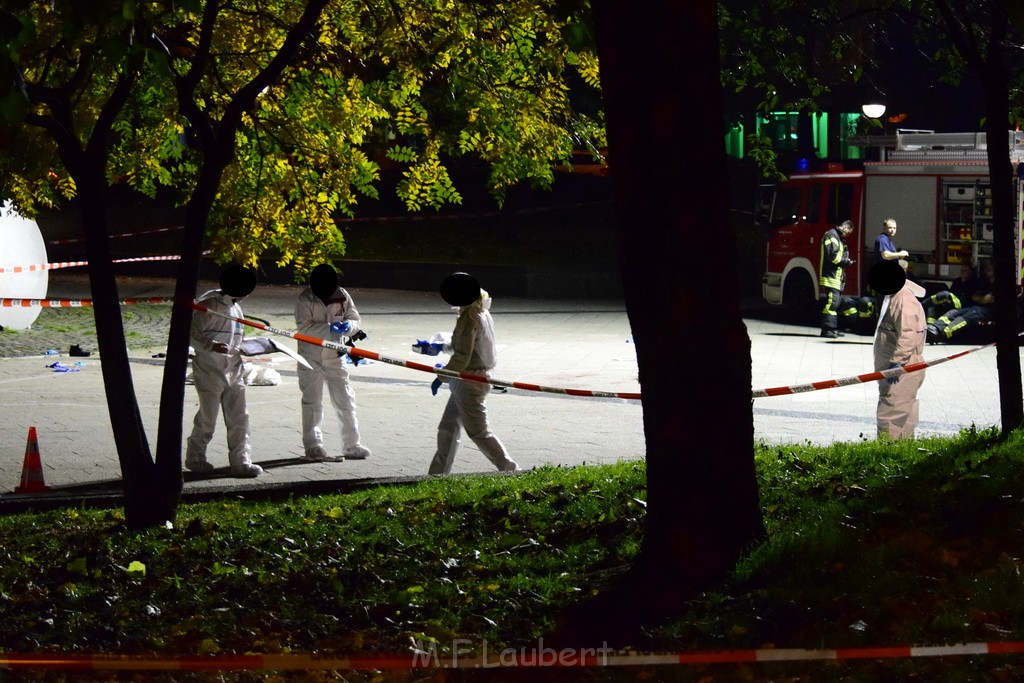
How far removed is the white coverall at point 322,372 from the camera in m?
10.6

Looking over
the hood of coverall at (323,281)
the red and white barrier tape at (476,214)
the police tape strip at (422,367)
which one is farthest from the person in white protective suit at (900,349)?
the red and white barrier tape at (476,214)

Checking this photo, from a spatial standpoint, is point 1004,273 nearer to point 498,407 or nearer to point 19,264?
point 498,407

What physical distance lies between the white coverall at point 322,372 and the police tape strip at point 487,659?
5209 millimetres

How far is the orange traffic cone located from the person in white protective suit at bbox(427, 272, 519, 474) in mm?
2724

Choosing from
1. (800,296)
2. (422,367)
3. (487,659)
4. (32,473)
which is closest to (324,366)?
(422,367)

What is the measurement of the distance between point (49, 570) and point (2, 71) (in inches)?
109

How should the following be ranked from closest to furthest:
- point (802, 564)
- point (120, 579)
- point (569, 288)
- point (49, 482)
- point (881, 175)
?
point (802, 564)
point (120, 579)
point (49, 482)
point (881, 175)
point (569, 288)

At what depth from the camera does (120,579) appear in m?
6.57

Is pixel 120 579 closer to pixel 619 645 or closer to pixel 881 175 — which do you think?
pixel 619 645

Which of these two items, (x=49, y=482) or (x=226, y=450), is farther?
(x=226, y=450)

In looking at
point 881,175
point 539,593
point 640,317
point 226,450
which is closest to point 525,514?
point 539,593

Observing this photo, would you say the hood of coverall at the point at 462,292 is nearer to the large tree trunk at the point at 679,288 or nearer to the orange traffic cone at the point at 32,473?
the orange traffic cone at the point at 32,473

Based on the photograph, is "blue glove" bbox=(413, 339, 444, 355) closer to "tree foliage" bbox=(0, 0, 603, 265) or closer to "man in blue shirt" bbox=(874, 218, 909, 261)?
"tree foliage" bbox=(0, 0, 603, 265)

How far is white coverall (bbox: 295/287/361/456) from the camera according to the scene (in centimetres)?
1062
